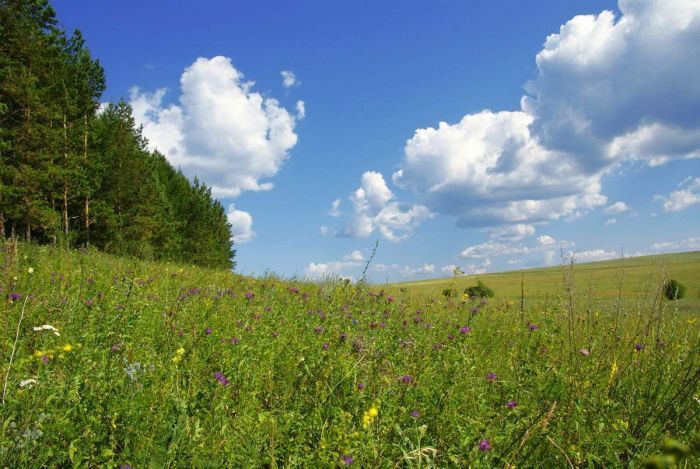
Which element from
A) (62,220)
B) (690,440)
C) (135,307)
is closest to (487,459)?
(690,440)

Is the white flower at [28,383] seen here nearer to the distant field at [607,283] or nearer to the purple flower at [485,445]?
the purple flower at [485,445]

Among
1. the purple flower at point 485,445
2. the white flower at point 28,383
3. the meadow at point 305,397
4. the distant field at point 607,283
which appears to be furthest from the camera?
the distant field at point 607,283

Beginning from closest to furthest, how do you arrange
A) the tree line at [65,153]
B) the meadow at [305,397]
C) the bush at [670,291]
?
the meadow at [305,397]
the bush at [670,291]
the tree line at [65,153]

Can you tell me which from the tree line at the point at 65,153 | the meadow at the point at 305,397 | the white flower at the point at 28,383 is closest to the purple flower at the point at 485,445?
the meadow at the point at 305,397

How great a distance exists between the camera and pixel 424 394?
120 inches

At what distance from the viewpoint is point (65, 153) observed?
21359 mm

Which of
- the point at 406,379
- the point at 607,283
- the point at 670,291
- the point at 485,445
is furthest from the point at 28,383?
the point at 607,283

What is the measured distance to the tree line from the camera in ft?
60.3

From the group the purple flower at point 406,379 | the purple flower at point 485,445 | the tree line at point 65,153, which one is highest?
the tree line at point 65,153

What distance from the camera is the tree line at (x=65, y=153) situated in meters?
18.4

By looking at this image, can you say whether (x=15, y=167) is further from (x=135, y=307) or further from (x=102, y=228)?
(x=135, y=307)

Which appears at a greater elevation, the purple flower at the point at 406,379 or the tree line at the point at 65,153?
the tree line at the point at 65,153

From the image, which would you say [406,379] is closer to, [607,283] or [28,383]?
[28,383]

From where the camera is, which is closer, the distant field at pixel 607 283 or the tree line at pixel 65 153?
the distant field at pixel 607 283
